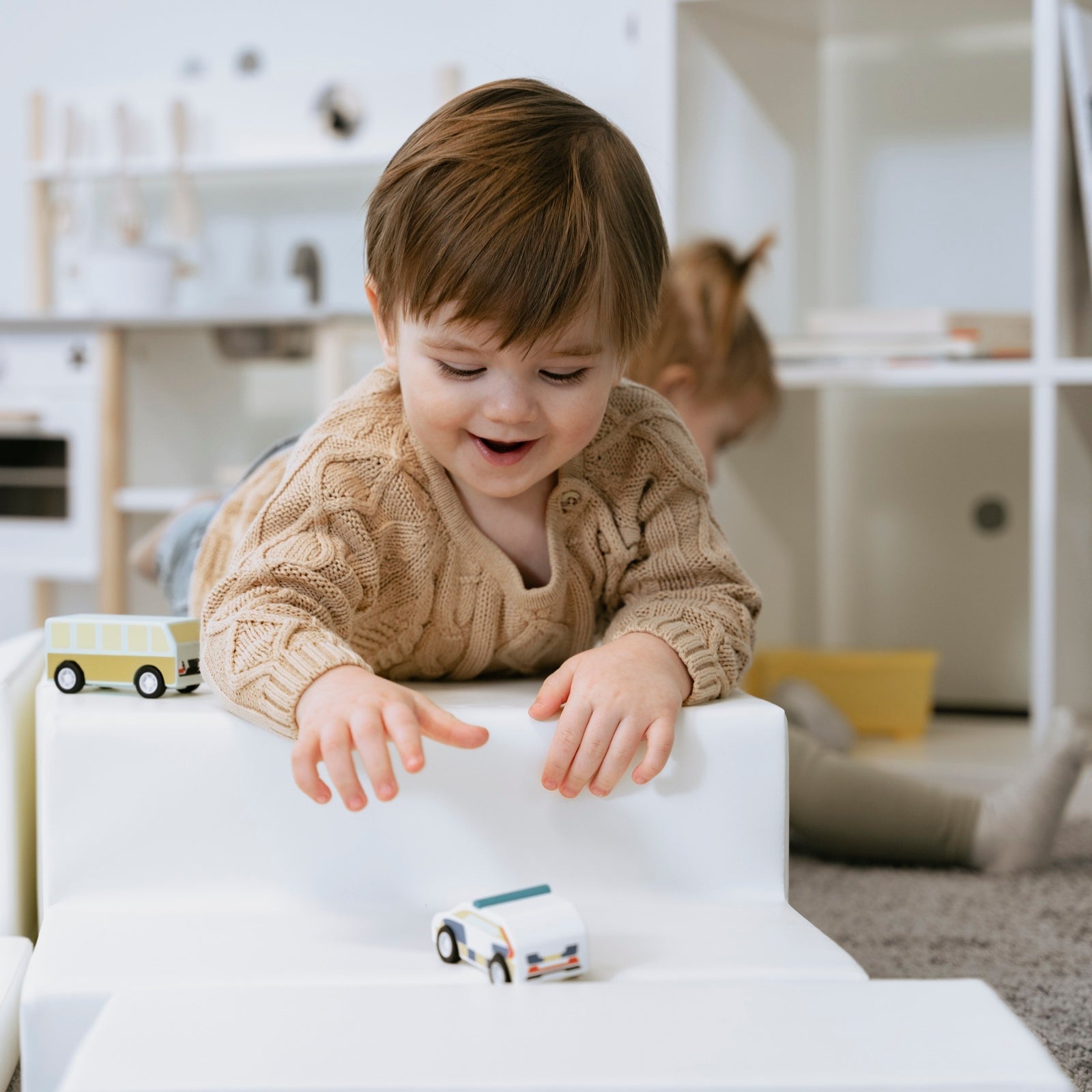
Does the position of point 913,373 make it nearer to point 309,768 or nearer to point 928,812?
point 928,812

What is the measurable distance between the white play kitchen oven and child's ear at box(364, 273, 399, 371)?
162cm

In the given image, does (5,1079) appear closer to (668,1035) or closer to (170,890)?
(170,890)

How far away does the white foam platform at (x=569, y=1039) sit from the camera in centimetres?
45

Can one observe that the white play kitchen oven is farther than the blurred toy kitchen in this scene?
Yes

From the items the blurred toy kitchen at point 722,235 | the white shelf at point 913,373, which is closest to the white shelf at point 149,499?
the blurred toy kitchen at point 722,235

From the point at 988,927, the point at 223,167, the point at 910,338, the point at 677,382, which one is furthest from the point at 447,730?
the point at 223,167

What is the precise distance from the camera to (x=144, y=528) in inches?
93.4

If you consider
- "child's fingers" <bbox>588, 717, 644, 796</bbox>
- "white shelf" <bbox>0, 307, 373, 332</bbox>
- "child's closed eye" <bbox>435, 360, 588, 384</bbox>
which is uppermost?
"white shelf" <bbox>0, 307, 373, 332</bbox>

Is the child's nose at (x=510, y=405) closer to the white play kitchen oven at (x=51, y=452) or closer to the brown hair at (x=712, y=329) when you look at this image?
the brown hair at (x=712, y=329)

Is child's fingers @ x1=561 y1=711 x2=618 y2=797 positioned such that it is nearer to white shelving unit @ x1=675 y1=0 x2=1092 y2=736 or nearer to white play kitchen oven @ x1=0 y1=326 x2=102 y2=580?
white shelving unit @ x1=675 y1=0 x2=1092 y2=736

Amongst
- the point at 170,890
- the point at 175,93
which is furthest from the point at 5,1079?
the point at 175,93

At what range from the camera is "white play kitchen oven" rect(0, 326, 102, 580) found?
2.30 m

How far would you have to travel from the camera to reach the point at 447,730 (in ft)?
2.04

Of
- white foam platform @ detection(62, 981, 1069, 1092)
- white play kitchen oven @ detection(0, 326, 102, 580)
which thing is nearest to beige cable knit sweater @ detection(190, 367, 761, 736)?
white foam platform @ detection(62, 981, 1069, 1092)
